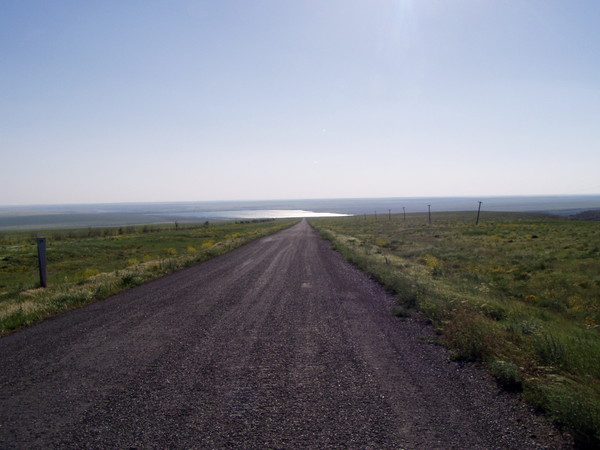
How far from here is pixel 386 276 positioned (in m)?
12.8

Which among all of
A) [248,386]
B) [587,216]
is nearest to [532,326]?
[248,386]

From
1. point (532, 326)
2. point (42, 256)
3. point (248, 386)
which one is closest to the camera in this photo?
point (248, 386)

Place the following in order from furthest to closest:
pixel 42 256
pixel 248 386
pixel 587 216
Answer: pixel 587 216 → pixel 42 256 → pixel 248 386

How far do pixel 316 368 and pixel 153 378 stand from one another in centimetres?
224

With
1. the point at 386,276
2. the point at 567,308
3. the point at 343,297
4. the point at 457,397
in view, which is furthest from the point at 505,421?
the point at 386,276

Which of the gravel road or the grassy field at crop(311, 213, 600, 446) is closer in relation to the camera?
the gravel road

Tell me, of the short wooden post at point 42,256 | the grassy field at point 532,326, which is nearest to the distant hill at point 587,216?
the grassy field at point 532,326

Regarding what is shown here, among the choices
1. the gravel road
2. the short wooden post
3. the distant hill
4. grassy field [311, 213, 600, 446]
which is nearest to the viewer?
the gravel road

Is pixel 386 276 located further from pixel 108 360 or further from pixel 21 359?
pixel 21 359

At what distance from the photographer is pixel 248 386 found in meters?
4.66

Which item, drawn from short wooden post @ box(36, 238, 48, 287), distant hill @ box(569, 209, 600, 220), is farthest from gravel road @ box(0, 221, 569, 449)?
distant hill @ box(569, 209, 600, 220)

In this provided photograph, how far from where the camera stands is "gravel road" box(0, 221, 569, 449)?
3582mm

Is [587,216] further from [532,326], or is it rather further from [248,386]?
[248,386]

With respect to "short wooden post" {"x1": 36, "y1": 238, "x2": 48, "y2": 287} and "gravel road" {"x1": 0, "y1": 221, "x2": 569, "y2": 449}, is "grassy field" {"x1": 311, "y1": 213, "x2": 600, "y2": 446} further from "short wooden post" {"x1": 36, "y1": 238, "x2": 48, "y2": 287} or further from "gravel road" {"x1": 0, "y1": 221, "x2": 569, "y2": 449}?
"short wooden post" {"x1": 36, "y1": 238, "x2": 48, "y2": 287}
